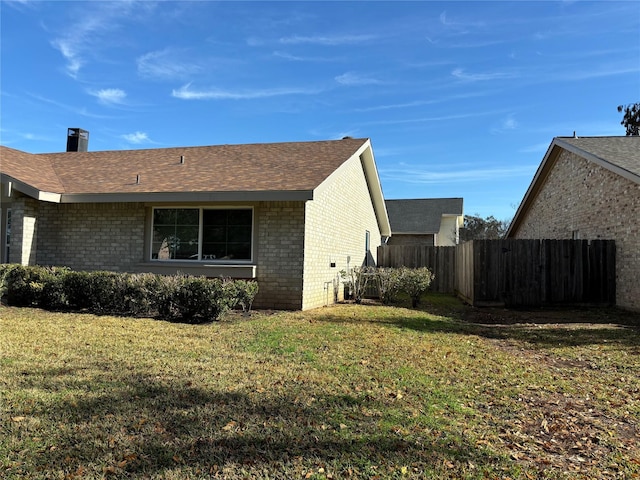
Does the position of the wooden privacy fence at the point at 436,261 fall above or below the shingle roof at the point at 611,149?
below

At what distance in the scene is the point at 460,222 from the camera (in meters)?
39.6

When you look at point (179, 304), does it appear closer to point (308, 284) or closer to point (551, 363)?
point (308, 284)

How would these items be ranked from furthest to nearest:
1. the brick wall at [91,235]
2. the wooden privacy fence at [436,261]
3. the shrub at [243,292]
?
the wooden privacy fence at [436,261] < the brick wall at [91,235] < the shrub at [243,292]

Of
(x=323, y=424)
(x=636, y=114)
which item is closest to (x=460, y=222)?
(x=636, y=114)

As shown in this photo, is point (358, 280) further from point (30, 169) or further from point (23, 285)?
point (30, 169)

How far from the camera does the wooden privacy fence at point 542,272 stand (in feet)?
43.9

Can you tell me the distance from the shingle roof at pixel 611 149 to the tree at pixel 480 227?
32.9m

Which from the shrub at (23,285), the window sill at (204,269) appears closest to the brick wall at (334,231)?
the window sill at (204,269)

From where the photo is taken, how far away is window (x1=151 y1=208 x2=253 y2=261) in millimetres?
11352

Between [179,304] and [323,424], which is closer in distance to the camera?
[323,424]

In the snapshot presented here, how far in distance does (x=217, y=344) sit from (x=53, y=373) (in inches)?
92.8

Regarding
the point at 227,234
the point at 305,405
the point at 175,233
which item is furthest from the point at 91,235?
the point at 305,405

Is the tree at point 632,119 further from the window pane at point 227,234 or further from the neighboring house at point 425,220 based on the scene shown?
the window pane at point 227,234

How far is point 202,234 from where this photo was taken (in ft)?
37.9
